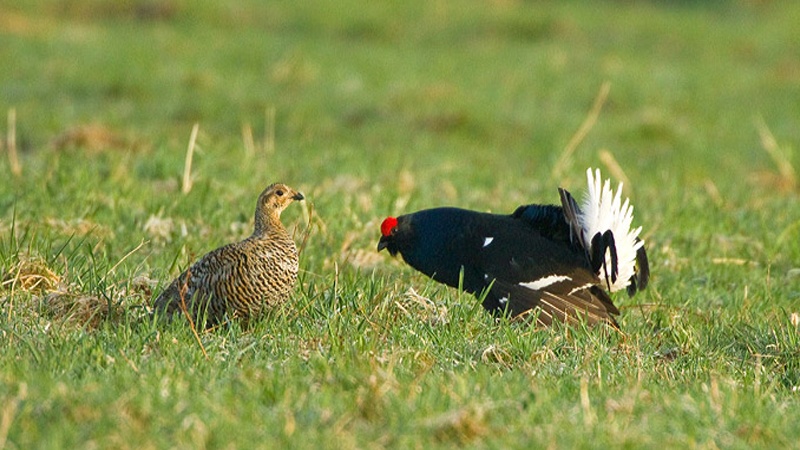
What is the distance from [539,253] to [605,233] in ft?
1.23

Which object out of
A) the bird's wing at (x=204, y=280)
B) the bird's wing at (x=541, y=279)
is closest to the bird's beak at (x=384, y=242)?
the bird's wing at (x=541, y=279)

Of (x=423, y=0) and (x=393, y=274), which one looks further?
(x=423, y=0)

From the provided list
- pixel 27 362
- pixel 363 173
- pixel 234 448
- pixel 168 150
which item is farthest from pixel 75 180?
pixel 234 448

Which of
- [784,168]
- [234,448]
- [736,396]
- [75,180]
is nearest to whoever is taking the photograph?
[234,448]

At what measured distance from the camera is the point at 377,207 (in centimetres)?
853

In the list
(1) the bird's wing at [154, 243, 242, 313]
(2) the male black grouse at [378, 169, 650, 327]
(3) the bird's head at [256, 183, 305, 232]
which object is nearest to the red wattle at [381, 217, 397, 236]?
(2) the male black grouse at [378, 169, 650, 327]

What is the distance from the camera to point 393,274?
7.20m

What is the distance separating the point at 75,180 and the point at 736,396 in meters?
5.30

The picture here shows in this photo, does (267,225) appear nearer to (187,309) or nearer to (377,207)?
(187,309)

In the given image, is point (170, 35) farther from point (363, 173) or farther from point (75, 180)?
point (75, 180)

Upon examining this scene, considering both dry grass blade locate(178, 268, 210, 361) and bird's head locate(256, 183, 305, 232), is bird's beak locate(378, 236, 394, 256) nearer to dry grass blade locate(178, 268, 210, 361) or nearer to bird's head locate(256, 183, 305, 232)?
bird's head locate(256, 183, 305, 232)

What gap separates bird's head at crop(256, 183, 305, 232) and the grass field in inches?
16.5

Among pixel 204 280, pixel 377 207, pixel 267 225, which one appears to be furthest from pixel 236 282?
pixel 377 207

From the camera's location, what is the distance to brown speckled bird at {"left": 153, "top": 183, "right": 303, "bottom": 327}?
5.35 meters
